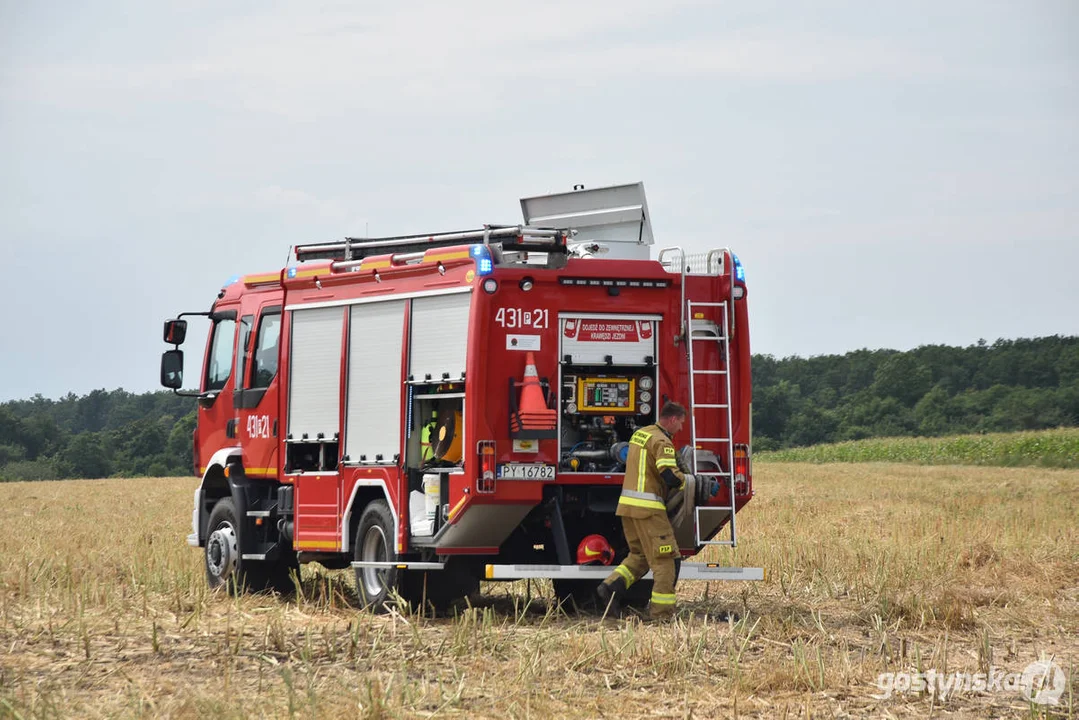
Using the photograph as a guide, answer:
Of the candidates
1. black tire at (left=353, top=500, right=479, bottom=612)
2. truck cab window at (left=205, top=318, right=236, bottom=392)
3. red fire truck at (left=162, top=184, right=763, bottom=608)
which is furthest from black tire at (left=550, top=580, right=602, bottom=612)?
truck cab window at (left=205, top=318, right=236, bottom=392)

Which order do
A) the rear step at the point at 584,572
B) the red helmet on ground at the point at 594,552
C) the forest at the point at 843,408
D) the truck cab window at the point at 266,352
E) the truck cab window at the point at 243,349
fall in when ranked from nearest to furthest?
the rear step at the point at 584,572 → the red helmet on ground at the point at 594,552 → the truck cab window at the point at 266,352 → the truck cab window at the point at 243,349 → the forest at the point at 843,408

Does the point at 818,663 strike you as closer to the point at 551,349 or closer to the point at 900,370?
the point at 551,349

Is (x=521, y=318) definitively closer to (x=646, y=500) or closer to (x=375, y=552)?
(x=646, y=500)

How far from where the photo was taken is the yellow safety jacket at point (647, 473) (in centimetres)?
1209

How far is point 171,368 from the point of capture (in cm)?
1630

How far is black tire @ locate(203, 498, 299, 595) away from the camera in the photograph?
1546 cm

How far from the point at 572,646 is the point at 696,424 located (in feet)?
11.9

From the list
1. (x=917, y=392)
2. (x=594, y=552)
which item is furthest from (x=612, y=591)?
(x=917, y=392)

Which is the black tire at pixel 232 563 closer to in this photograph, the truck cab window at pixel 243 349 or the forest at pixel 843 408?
the truck cab window at pixel 243 349

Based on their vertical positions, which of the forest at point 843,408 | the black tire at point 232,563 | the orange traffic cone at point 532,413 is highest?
the forest at point 843,408

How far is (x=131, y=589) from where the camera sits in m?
14.0

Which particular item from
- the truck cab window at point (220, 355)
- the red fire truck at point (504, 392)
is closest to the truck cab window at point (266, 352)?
the red fire truck at point (504, 392)

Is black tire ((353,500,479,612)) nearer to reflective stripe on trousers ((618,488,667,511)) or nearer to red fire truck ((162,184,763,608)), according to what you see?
red fire truck ((162,184,763,608))

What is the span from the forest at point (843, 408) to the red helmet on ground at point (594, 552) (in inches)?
2219
